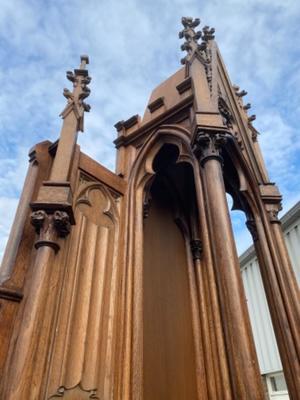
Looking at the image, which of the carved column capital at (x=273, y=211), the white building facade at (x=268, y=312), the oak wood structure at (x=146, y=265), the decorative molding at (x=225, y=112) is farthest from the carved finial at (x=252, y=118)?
the white building facade at (x=268, y=312)

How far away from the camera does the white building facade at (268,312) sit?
21.1 feet

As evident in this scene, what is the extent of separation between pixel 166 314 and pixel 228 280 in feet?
4.75

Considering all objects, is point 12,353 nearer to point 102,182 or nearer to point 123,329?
point 123,329

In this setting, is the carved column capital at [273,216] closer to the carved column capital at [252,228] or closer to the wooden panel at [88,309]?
the carved column capital at [252,228]

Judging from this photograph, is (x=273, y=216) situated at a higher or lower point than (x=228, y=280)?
higher

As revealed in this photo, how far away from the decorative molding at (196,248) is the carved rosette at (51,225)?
6.31 ft

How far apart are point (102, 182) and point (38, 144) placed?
0.72m

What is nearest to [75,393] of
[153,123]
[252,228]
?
[252,228]

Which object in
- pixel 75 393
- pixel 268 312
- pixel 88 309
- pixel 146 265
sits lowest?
pixel 75 393

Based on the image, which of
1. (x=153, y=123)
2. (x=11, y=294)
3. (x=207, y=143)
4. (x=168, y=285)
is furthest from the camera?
(x=153, y=123)

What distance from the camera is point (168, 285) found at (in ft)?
11.2

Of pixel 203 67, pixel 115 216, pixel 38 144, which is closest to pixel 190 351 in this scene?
pixel 115 216

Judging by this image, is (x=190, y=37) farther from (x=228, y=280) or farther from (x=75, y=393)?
(x=75, y=393)

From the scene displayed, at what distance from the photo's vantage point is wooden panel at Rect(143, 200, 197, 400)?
2.78m
